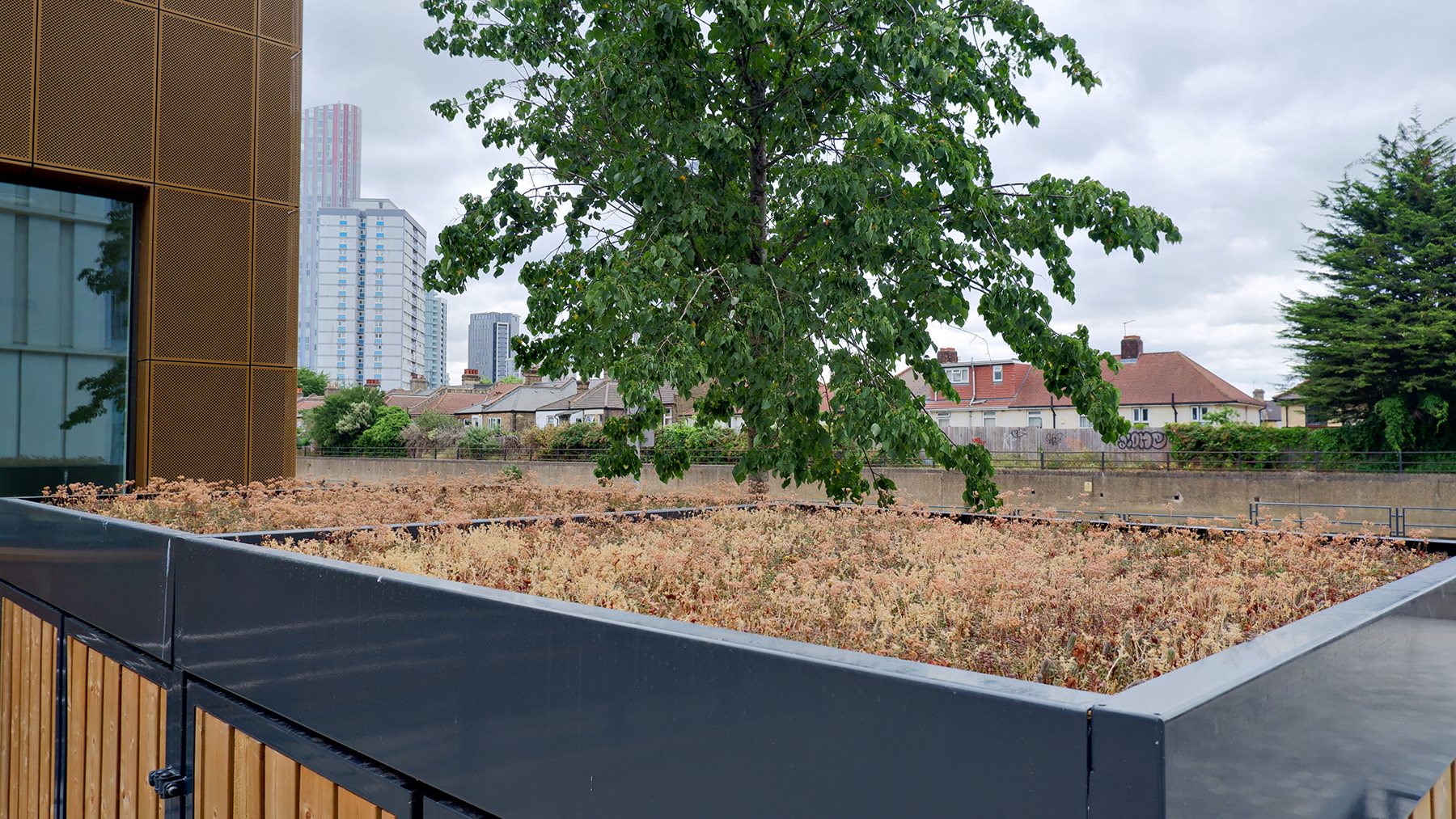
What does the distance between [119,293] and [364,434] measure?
33480mm

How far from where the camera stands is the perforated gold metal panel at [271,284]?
1047 centimetres

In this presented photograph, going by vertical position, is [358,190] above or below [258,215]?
above

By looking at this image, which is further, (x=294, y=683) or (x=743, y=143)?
(x=743, y=143)

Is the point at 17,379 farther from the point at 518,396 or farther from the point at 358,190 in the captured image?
the point at 358,190

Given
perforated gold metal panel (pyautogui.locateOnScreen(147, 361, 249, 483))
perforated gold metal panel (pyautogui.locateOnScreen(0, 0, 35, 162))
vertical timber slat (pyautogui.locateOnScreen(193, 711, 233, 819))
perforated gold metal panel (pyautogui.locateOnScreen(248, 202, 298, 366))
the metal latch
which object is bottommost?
the metal latch

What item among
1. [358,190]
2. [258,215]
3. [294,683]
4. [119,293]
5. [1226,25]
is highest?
[358,190]

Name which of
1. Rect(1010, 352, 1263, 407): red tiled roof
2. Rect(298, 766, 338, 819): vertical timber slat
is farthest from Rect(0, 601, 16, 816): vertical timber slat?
Rect(1010, 352, 1263, 407): red tiled roof

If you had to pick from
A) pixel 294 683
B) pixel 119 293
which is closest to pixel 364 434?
pixel 119 293

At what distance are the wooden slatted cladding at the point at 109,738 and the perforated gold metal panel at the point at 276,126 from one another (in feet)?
23.8

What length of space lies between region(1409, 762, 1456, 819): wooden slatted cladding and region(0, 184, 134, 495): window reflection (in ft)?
37.9

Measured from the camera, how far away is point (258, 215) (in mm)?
10492

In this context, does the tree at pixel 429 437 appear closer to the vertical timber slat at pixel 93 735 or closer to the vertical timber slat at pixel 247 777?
the vertical timber slat at pixel 93 735

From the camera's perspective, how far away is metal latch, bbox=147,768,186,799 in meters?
3.38

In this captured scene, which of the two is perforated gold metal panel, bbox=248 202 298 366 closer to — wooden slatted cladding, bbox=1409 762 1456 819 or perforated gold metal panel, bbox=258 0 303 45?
perforated gold metal panel, bbox=258 0 303 45
